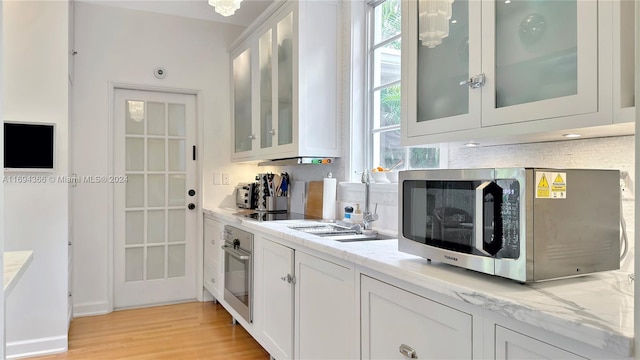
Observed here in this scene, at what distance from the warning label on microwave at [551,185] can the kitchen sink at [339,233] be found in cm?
111

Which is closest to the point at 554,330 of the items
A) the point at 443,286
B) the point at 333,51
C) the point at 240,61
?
the point at 443,286

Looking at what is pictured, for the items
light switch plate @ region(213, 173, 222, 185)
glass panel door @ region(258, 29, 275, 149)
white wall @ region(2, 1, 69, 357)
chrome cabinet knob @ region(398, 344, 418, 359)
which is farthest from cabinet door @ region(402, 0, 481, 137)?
light switch plate @ region(213, 173, 222, 185)

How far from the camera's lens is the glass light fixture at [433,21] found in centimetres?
156

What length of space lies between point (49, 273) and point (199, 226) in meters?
1.33

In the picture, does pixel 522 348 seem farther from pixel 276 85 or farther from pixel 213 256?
pixel 213 256

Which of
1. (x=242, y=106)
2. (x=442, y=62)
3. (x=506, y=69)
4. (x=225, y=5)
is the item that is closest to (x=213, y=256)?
(x=242, y=106)

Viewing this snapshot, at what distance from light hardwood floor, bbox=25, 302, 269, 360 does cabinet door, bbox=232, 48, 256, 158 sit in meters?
1.40

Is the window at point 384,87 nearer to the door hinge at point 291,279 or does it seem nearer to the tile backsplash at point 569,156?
the tile backsplash at point 569,156

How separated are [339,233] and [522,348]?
1.39 metres

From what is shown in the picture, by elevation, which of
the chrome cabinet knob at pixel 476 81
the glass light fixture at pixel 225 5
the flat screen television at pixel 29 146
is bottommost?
the flat screen television at pixel 29 146

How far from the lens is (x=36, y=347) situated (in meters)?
2.84

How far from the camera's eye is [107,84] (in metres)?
3.62

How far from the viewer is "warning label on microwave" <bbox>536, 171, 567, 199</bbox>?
1.06m

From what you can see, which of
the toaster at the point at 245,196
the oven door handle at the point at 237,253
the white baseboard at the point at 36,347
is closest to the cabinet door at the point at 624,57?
the oven door handle at the point at 237,253
